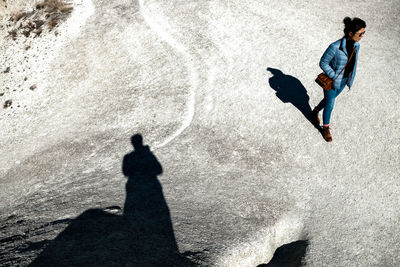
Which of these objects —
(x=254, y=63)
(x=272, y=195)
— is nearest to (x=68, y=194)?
(x=272, y=195)

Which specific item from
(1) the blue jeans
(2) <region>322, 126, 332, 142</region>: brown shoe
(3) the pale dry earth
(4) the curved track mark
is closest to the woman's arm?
(1) the blue jeans

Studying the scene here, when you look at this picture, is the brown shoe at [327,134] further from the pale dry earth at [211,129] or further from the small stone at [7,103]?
the small stone at [7,103]

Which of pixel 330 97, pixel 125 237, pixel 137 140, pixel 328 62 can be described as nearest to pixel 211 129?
pixel 137 140

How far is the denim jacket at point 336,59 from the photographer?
7930mm

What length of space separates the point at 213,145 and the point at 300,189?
3.23 meters

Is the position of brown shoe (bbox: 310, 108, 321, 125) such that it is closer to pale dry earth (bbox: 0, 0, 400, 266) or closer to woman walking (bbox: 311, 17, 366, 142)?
pale dry earth (bbox: 0, 0, 400, 266)

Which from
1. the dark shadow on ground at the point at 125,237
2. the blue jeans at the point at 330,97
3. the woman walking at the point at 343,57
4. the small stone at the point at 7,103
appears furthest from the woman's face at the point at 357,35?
the small stone at the point at 7,103

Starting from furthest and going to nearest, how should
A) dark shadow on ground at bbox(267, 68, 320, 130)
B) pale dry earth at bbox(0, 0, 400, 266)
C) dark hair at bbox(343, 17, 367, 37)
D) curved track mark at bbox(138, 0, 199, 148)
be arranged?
dark shadow on ground at bbox(267, 68, 320, 130), curved track mark at bbox(138, 0, 199, 148), pale dry earth at bbox(0, 0, 400, 266), dark hair at bbox(343, 17, 367, 37)

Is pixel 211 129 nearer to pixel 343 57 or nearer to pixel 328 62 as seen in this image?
pixel 328 62

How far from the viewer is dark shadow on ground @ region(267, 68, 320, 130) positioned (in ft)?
36.5

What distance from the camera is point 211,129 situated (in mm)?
10852

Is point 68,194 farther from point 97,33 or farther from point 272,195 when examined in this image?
point 97,33

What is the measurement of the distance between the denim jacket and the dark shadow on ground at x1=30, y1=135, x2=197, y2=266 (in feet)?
19.9

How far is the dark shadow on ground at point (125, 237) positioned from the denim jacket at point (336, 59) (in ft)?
19.9
